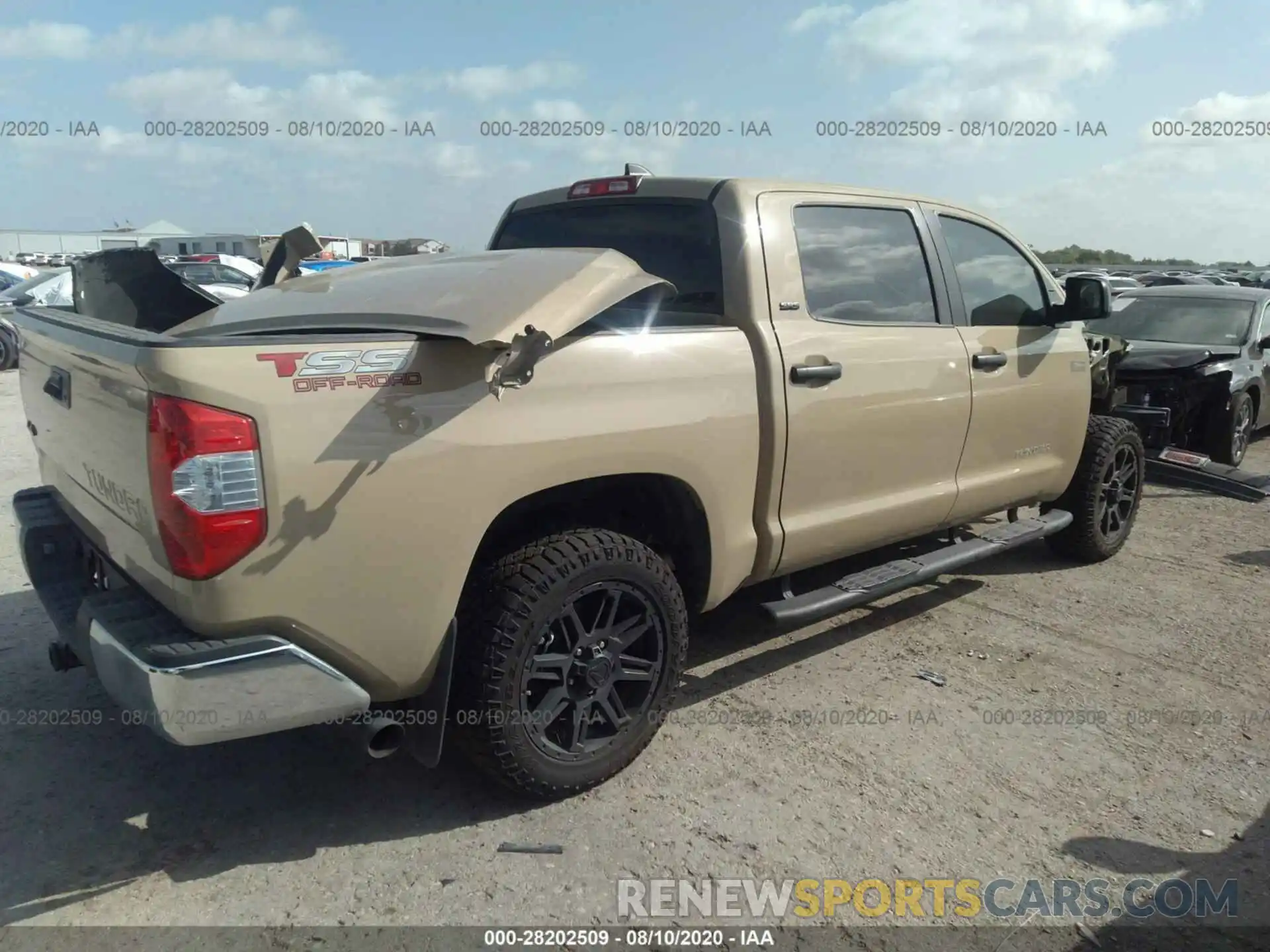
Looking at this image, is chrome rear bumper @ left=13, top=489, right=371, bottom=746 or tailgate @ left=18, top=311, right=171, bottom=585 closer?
chrome rear bumper @ left=13, top=489, right=371, bottom=746

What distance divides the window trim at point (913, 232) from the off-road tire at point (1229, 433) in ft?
17.4

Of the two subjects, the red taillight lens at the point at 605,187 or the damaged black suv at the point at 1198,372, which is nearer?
the red taillight lens at the point at 605,187

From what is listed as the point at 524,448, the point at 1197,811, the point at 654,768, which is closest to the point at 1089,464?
A: the point at 1197,811

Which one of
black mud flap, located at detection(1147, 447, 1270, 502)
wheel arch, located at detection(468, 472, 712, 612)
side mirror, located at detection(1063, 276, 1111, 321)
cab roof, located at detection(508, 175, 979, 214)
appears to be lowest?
black mud flap, located at detection(1147, 447, 1270, 502)

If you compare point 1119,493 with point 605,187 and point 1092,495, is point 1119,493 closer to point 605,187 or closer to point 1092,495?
point 1092,495

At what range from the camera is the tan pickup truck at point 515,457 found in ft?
7.67

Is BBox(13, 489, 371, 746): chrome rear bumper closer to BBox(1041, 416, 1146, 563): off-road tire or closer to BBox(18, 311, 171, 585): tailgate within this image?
BBox(18, 311, 171, 585): tailgate

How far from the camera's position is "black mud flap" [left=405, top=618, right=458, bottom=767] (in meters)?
2.70

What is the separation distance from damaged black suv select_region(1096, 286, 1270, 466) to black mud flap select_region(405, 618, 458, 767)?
6.23 m

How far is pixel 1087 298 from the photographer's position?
15.5 ft

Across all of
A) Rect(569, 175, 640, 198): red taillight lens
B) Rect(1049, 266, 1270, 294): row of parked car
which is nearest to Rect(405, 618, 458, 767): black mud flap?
Rect(569, 175, 640, 198): red taillight lens

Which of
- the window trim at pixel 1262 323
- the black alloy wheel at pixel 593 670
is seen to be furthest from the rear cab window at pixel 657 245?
the window trim at pixel 1262 323

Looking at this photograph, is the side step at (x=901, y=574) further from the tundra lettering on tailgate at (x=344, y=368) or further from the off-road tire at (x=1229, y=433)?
the off-road tire at (x=1229, y=433)

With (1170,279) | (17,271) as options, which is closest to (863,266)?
(17,271)
